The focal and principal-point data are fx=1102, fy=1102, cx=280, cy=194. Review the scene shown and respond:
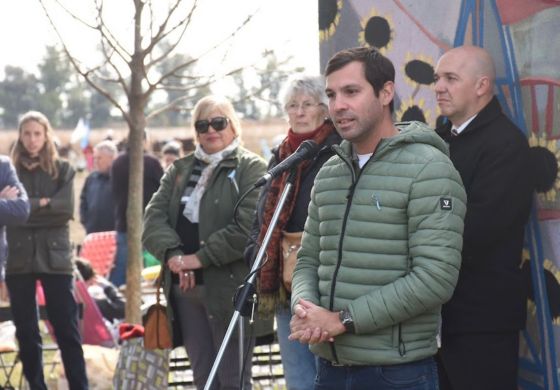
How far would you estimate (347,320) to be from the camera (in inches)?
153

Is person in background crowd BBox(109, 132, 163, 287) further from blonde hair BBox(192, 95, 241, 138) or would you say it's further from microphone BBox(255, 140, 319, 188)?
microphone BBox(255, 140, 319, 188)

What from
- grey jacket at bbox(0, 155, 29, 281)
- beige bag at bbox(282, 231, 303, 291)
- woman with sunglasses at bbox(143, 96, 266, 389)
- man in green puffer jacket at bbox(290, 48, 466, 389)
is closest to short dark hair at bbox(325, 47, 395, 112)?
man in green puffer jacket at bbox(290, 48, 466, 389)

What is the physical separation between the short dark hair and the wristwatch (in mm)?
807

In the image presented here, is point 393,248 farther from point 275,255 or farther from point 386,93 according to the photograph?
point 275,255

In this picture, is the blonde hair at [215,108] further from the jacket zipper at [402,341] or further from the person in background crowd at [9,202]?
the jacket zipper at [402,341]

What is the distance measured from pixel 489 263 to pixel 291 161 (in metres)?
1.00

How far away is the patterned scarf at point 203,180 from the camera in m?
6.30

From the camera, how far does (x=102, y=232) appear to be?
13.6m

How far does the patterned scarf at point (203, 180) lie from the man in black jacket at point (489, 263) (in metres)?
1.80

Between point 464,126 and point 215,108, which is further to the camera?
point 215,108

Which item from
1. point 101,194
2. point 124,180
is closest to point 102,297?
point 124,180

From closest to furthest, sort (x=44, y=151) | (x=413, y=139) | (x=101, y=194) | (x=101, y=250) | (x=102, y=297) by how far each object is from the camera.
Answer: (x=413, y=139), (x=44, y=151), (x=102, y=297), (x=101, y=250), (x=101, y=194)

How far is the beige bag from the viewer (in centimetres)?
539

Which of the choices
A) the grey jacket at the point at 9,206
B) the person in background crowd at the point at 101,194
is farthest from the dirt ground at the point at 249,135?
the grey jacket at the point at 9,206
